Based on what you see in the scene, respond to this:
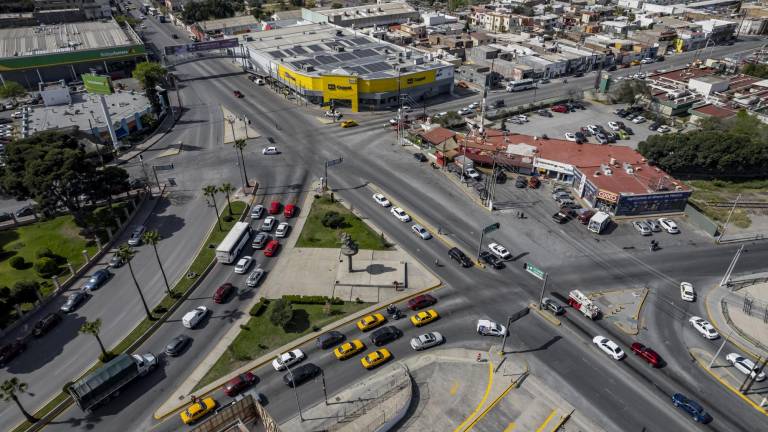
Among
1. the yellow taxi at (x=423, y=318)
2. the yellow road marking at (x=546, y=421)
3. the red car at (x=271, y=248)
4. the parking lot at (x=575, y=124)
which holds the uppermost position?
the parking lot at (x=575, y=124)

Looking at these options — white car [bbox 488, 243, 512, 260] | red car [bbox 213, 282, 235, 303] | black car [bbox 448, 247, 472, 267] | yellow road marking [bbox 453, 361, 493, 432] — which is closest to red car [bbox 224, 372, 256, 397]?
red car [bbox 213, 282, 235, 303]

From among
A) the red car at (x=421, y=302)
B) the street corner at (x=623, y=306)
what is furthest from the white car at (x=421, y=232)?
the street corner at (x=623, y=306)

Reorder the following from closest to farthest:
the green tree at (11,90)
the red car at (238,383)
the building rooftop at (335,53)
Answer: 1. the red car at (238,383)
2. the green tree at (11,90)
3. the building rooftop at (335,53)

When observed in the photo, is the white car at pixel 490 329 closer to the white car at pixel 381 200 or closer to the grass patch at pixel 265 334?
the grass patch at pixel 265 334

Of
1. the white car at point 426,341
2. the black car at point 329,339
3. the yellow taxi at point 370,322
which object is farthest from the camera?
the yellow taxi at point 370,322

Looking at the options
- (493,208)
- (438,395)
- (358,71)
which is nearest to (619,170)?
(493,208)

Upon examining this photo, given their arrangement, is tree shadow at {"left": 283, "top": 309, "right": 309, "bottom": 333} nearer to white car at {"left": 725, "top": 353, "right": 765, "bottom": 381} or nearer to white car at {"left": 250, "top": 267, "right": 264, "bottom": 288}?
white car at {"left": 250, "top": 267, "right": 264, "bottom": 288}

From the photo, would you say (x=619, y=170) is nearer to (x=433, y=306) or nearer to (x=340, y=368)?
(x=433, y=306)
